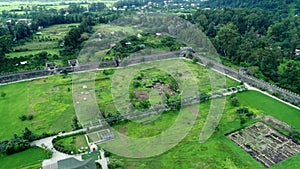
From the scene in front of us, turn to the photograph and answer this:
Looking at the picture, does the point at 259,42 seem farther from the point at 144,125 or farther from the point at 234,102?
the point at 144,125

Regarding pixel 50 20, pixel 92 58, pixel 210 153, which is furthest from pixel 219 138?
pixel 50 20

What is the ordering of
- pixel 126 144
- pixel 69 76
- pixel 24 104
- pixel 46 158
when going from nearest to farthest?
pixel 46 158
pixel 126 144
pixel 24 104
pixel 69 76

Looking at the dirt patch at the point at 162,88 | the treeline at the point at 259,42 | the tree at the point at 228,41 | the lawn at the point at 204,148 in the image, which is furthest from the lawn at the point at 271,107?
the tree at the point at 228,41

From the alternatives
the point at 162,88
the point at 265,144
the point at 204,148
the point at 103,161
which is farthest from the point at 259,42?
the point at 103,161

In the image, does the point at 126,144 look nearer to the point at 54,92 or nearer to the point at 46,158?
the point at 46,158

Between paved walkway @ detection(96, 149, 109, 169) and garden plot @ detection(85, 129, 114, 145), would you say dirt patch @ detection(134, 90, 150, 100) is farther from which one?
paved walkway @ detection(96, 149, 109, 169)

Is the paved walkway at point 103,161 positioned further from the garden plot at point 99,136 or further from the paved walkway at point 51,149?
the garden plot at point 99,136
